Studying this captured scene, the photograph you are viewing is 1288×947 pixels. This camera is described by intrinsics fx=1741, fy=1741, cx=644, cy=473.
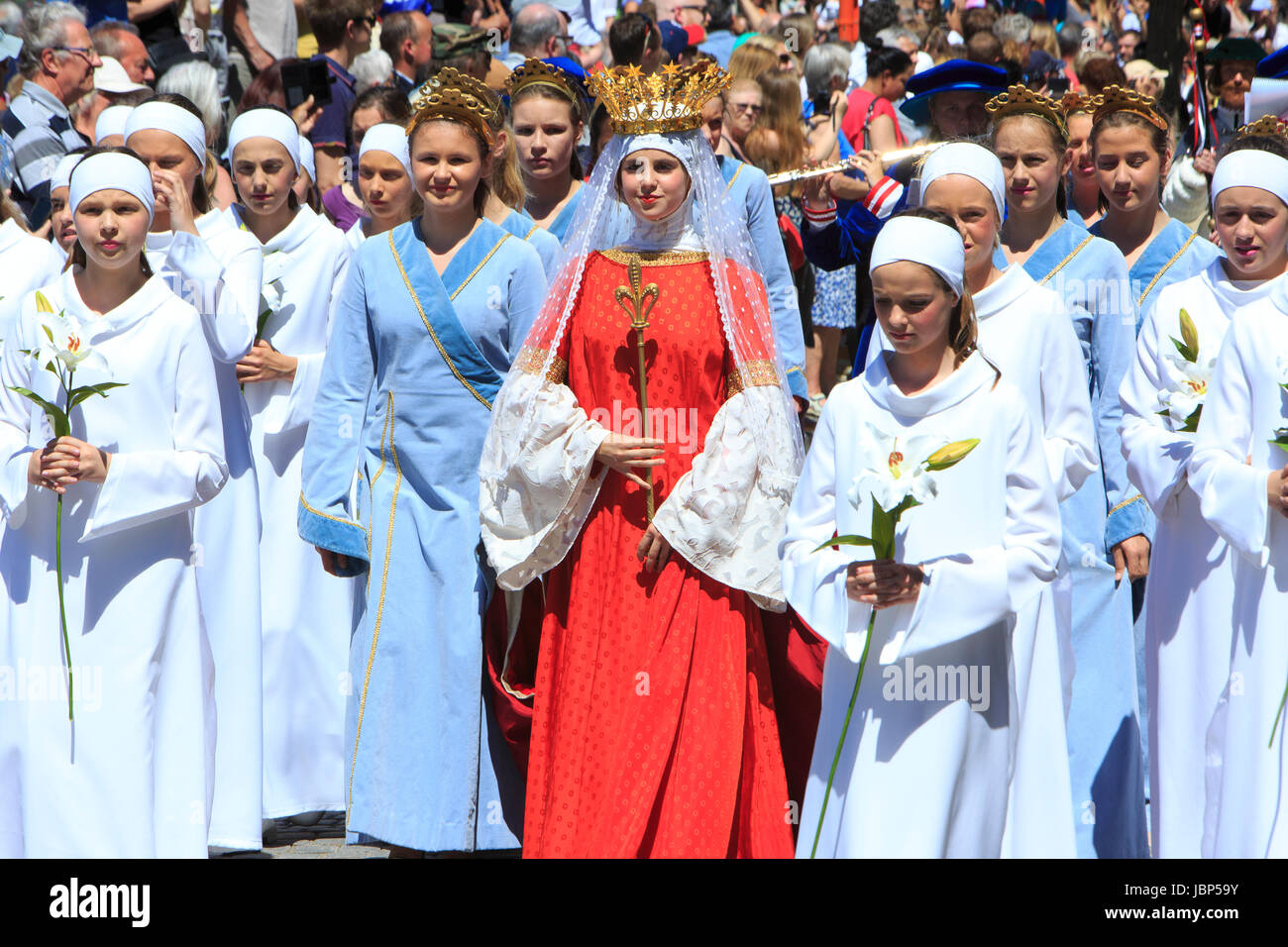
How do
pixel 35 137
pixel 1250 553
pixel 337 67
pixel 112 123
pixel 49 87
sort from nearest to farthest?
pixel 1250 553
pixel 112 123
pixel 35 137
pixel 49 87
pixel 337 67

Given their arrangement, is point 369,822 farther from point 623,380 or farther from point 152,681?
point 623,380

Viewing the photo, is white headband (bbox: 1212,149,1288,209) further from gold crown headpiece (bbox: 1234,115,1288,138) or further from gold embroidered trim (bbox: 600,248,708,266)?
gold embroidered trim (bbox: 600,248,708,266)

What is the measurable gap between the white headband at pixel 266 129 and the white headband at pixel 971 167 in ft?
9.04

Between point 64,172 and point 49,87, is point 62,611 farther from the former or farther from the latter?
point 49,87

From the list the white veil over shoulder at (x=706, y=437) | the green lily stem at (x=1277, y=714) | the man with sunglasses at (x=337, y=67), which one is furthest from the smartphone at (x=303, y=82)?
the green lily stem at (x=1277, y=714)

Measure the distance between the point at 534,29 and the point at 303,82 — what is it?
5.55 ft

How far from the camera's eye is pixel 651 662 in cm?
507

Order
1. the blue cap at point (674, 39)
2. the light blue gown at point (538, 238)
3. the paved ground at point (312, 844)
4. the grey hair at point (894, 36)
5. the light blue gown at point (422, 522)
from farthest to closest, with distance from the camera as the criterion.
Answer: the blue cap at point (674, 39) → the grey hair at point (894, 36) → the paved ground at point (312, 844) → the light blue gown at point (538, 238) → the light blue gown at point (422, 522)

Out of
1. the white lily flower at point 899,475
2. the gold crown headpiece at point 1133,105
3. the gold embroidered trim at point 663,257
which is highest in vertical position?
the gold crown headpiece at point 1133,105

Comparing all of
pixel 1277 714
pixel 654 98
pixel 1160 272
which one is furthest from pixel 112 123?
pixel 1277 714

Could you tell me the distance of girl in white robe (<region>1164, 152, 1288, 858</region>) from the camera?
4531 mm

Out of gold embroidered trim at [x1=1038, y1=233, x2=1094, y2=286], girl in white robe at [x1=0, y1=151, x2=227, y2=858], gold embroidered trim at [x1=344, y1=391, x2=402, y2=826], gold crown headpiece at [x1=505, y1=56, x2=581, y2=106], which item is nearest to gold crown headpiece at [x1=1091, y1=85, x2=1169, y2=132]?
gold embroidered trim at [x1=1038, y1=233, x2=1094, y2=286]

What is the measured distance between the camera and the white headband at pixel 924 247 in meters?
4.18

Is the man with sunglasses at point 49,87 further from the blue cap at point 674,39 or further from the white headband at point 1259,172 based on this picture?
the white headband at point 1259,172
